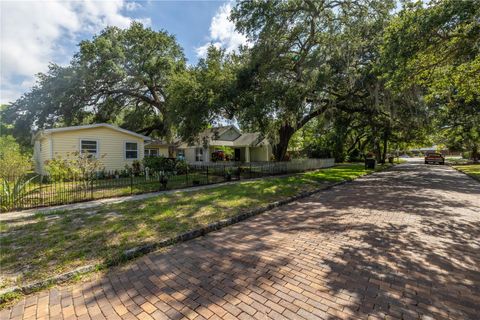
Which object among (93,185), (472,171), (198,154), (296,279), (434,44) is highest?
(434,44)

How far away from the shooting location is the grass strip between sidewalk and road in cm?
379

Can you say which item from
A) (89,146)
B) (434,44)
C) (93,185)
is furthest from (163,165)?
(434,44)

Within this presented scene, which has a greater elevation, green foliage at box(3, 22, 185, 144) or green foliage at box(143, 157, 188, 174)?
green foliage at box(3, 22, 185, 144)

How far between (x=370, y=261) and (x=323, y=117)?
16525mm

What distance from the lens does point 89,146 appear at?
15.3 metres

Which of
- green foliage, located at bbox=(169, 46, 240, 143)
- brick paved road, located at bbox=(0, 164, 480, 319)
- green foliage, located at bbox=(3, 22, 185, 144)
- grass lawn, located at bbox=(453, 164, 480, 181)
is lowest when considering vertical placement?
brick paved road, located at bbox=(0, 164, 480, 319)

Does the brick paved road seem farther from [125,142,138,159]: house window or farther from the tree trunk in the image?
[125,142,138,159]: house window

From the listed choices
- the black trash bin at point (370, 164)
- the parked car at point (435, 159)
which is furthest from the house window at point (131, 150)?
the parked car at point (435, 159)

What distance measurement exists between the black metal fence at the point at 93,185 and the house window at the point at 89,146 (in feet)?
6.04

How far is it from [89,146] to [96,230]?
40.5 ft

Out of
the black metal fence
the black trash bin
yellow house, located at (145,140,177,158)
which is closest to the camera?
the black metal fence

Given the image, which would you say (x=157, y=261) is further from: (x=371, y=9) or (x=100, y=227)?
(x=371, y=9)

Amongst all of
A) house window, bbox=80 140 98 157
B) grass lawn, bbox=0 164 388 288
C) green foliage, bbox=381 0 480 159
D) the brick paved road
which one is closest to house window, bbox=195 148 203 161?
house window, bbox=80 140 98 157

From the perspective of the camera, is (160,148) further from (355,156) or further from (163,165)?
(355,156)
